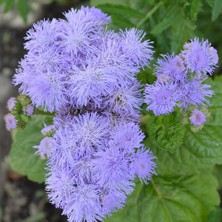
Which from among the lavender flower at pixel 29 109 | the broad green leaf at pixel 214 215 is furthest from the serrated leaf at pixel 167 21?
the broad green leaf at pixel 214 215

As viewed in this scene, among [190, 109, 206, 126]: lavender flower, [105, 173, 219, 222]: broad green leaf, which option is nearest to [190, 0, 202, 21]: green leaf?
[190, 109, 206, 126]: lavender flower

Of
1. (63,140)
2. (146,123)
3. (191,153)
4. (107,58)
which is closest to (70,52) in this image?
(107,58)

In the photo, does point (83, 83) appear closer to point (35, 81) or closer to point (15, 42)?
point (35, 81)

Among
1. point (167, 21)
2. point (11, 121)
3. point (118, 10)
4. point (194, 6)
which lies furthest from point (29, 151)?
point (194, 6)

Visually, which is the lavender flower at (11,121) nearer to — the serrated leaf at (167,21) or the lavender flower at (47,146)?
the lavender flower at (47,146)

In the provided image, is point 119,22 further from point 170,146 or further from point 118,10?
point 170,146

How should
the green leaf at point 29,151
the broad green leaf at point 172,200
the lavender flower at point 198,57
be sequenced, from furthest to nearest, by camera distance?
1. the green leaf at point 29,151
2. the broad green leaf at point 172,200
3. the lavender flower at point 198,57

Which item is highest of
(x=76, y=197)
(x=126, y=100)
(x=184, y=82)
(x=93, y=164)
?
(x=184, y=82)
